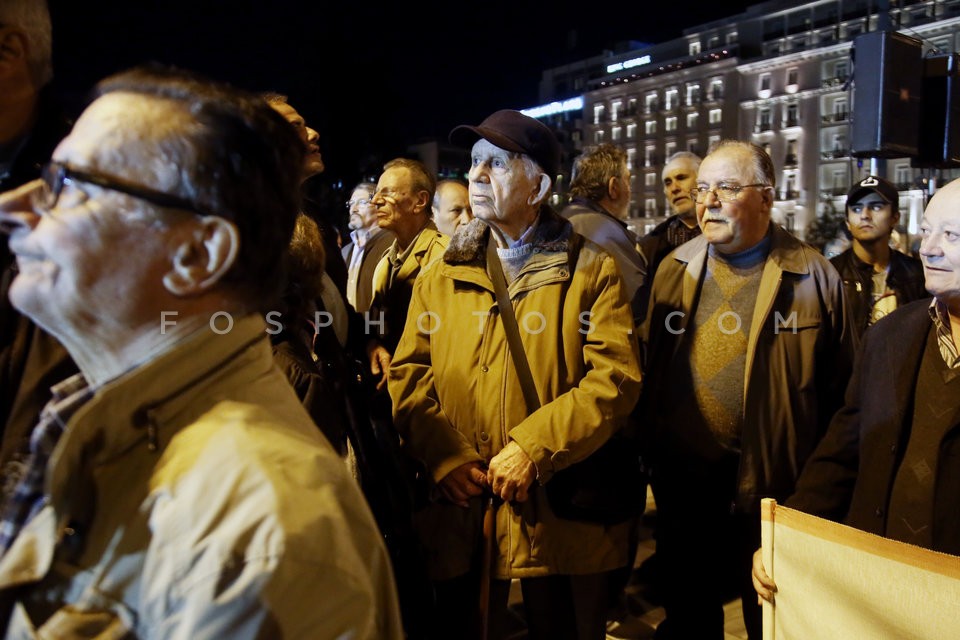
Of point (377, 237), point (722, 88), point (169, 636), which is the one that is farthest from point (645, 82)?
point (169, 636)

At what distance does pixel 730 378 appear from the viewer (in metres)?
3.36

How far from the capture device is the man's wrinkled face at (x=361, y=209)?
231 inches

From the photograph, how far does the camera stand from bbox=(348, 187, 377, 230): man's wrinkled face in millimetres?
5875

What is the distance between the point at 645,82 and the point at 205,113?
7433 cm

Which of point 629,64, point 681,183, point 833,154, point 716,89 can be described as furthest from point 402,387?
point 629,64

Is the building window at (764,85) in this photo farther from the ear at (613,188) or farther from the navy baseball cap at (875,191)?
the ear at (613,188)

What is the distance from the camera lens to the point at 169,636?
3.40ft

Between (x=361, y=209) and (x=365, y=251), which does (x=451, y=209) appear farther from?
(x=365, y=251)

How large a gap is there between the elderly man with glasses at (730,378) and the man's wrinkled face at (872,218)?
2331 mm

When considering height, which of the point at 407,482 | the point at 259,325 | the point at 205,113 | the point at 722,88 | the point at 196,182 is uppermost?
the point at 722,88

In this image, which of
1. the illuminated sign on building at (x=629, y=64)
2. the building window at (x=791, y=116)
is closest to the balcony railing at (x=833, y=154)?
the building window at (x=791, y=116)

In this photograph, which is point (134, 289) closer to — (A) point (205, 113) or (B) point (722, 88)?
(A) point (205, 113)

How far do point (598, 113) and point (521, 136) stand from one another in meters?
75.4

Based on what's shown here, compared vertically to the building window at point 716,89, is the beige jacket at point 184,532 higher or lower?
lower
